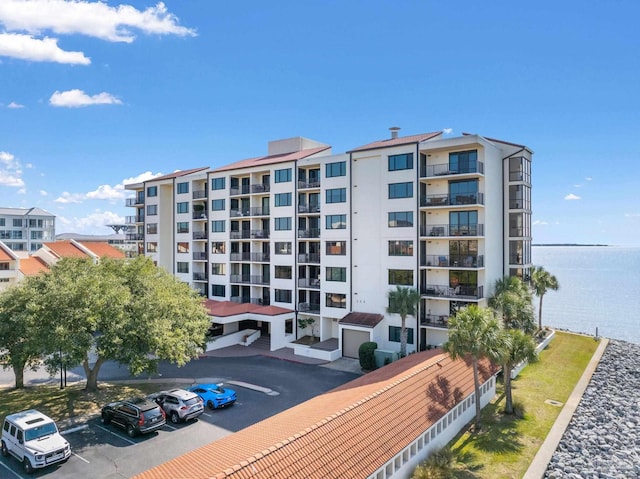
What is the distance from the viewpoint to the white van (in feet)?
57.0

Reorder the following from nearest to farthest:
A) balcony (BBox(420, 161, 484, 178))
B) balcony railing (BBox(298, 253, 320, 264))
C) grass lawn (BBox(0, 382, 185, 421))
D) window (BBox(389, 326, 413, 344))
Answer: grass lawn (BBox(0, 382, 185, 421)) → balcony (BBox(420, 161, 484, 178)) → window (BBox(389, 326, 413, 344)) → balcony railing (BBox(298, 253, 320, 264))

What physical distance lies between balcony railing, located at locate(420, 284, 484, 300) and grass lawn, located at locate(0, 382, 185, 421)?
20057mm

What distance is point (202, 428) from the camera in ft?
71.3

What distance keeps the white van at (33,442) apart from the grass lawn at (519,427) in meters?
16.8

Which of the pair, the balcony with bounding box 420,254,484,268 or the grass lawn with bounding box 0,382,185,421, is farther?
the balcony with bounding box 420,254,484,268

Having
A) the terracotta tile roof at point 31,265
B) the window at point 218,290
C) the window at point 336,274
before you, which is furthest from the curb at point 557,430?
the terracotta tile roof at point 31,265

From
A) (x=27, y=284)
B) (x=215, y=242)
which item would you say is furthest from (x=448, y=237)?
(x=27, y=284)

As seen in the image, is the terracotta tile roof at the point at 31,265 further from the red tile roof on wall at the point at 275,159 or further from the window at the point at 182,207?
the red tile roof on wall at the point at 275,159

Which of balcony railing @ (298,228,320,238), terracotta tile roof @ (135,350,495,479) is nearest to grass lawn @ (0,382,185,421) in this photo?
terracotta tile roof @ (135,350,495,479)

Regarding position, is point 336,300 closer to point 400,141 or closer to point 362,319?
point 362,319

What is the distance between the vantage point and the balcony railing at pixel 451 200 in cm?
3259

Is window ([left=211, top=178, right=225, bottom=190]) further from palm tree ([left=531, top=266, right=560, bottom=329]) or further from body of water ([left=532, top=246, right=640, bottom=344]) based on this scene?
body of water ([left=532, top=246, right=640, bottom=344])

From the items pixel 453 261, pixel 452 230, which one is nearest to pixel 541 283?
pixel 453 261

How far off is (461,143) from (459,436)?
20.7 m
